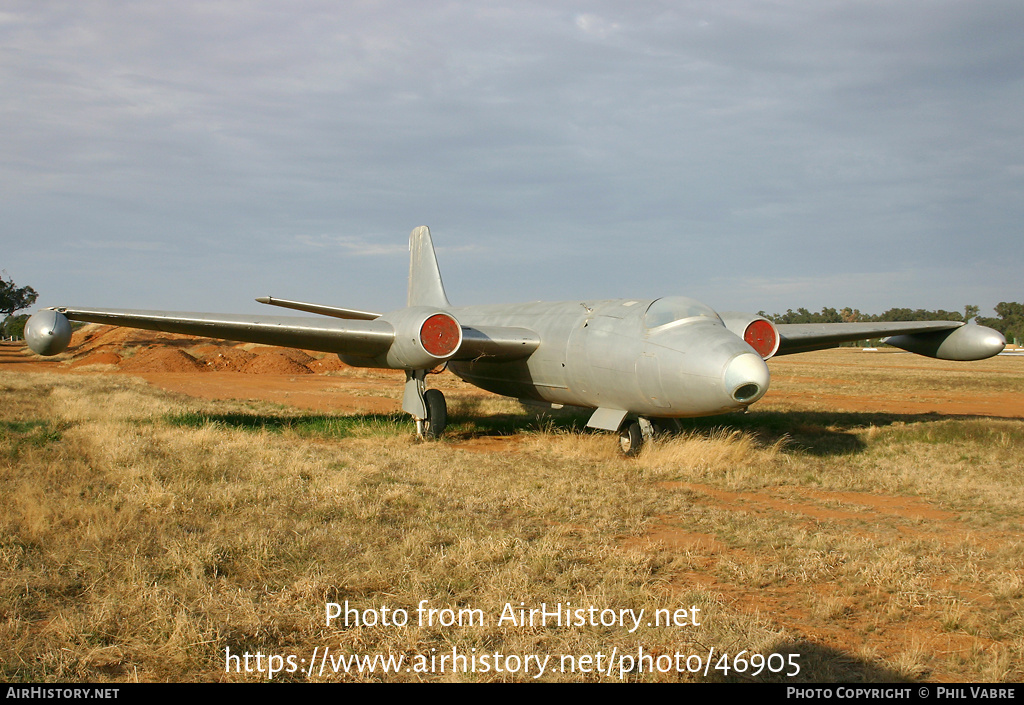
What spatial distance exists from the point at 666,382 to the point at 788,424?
291 inches

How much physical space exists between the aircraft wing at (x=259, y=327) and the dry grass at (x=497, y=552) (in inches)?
75.7

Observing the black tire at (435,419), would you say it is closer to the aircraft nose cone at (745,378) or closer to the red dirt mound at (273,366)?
the aircraft nose cone at (745,378)

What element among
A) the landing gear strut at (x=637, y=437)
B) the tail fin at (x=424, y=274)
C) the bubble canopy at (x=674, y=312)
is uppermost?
the tail fin at (x=424, y=274)

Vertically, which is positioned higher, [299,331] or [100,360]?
[299,331]

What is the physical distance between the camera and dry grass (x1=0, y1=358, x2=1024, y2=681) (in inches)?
161

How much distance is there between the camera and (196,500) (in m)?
7.19

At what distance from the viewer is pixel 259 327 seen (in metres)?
11.7

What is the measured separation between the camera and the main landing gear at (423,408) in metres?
13.0

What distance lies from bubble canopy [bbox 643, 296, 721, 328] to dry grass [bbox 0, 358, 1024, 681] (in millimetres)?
2159

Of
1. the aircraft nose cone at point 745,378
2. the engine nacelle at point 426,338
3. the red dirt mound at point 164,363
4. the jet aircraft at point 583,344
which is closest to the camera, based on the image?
the aircraft nose cone at point 745,378

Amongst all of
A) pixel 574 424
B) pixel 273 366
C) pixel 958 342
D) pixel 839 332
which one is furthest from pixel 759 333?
pixel 273 366

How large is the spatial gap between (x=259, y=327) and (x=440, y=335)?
3.26 m

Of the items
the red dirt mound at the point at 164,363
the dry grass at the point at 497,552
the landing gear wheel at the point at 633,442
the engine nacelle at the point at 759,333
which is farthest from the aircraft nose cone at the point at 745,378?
the red dirt mound at the point at 164,363

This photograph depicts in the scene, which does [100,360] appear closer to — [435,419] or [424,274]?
[424,274]
